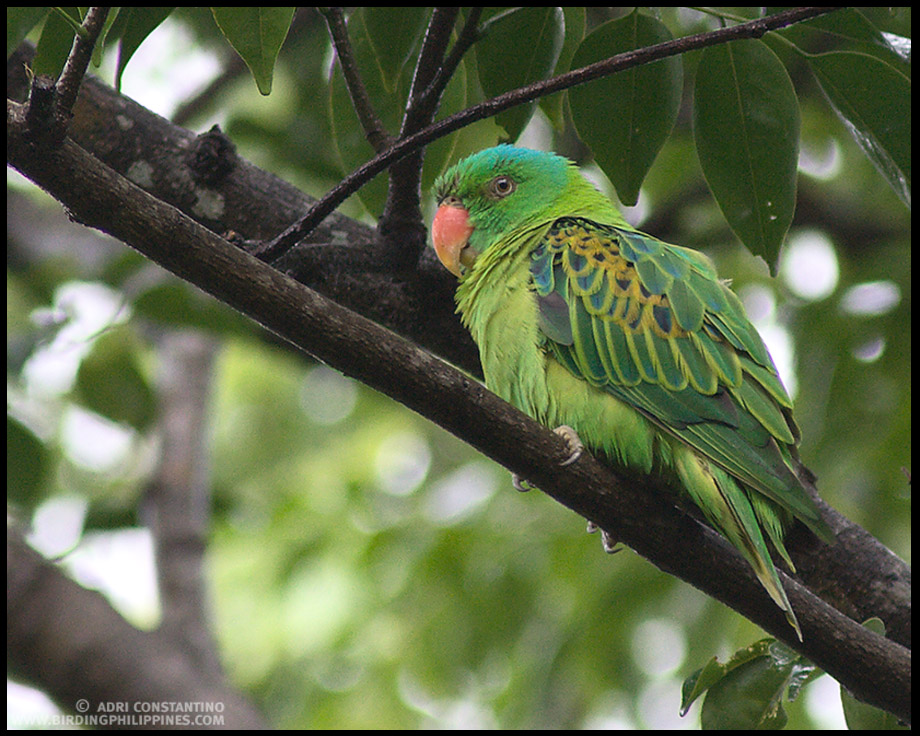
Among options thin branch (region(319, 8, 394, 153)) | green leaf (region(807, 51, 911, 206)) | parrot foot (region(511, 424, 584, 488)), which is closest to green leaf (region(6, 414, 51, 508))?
parrot foot (region(511, 424, 584, 488))

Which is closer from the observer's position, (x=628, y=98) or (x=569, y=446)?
(x=569, y=446)

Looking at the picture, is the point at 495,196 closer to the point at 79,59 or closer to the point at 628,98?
the point at 628,98

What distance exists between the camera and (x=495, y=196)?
11.7ft

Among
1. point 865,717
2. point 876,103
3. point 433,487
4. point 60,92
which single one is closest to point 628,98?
point 876,103

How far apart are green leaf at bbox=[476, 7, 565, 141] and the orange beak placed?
103cm

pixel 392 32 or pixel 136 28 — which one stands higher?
pixel 392 32

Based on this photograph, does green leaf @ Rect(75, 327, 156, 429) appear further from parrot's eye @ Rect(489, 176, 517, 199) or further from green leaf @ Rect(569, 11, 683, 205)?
green leaf @ Rect(569, 11, 683, 205)

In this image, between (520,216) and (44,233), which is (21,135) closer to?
(520,216)

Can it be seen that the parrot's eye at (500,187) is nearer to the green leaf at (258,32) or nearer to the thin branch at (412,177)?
the thin branch at (412,177)

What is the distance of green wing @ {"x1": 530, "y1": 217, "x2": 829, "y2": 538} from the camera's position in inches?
98.7

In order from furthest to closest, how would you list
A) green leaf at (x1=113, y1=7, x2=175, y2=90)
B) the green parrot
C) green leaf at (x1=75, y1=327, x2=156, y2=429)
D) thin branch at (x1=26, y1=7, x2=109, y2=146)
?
green leaf at (x1=75, y1=327, x2=156, y2=429) < the green parrot < green leaf at (x1=113, y1=7, x2=175, y2=90) < thin branch at (x1=26, y1=7, x2=109, y2=146)

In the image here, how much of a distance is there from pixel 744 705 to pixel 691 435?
690 mm

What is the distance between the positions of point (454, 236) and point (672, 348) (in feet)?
3.63

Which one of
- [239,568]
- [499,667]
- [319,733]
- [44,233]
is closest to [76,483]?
[239,568]
